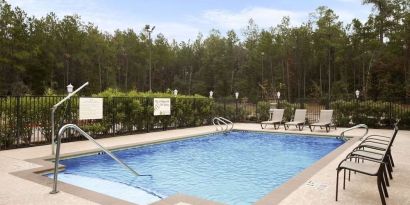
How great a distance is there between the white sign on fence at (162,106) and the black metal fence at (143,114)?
0.26 metres

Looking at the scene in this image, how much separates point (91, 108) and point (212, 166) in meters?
4.97

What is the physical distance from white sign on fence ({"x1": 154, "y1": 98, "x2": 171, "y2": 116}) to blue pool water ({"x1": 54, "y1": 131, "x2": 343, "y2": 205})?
2.27 metres

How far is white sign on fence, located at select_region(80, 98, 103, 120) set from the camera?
34.8 ft

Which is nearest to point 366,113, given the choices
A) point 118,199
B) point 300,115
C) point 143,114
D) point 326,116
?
point 326,116

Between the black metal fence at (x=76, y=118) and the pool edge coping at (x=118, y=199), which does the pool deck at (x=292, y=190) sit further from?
the black metal fence at (x=76, y=118)

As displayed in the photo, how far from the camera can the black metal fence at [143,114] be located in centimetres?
939

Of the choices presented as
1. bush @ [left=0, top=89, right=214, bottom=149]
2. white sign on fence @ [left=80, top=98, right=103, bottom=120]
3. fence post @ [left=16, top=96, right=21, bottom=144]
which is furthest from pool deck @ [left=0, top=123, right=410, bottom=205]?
white sign on fence @ [left=80, top=98, right=103, bottom=120]

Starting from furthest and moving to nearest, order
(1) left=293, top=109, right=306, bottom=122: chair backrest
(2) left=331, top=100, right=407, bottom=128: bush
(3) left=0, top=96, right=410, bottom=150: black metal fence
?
(1) left=293, top=109, right=306, bottom=122: chair backrest, (2) left=331, top=100, right=407, bottom=128: bush, (3) left=0, top=96, right=410, bottom=150: black metal fence

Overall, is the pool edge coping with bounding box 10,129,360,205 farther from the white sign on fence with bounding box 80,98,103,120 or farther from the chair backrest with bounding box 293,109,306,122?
the chair backrest with bounding box 293,109,306,122

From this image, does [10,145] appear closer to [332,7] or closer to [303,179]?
[303,179]

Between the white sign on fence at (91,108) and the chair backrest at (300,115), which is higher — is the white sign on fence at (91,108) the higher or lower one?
the higher one

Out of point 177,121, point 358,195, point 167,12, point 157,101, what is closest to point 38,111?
point 157,101

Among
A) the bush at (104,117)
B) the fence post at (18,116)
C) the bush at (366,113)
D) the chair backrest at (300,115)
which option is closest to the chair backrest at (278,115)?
the chair backrest at (300,115)

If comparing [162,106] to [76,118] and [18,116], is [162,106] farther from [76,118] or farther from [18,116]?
[18,116]
